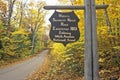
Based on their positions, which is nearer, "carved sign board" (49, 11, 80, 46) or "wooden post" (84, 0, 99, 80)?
"wooden post" (84, 0, 99, 80)

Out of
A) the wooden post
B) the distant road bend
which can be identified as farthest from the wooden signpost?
the distant road bend

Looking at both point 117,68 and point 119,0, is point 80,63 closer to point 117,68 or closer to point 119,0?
point 117,68

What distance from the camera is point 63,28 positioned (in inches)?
234

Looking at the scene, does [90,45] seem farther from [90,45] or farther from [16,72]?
[16,72]

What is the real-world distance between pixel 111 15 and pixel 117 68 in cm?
240

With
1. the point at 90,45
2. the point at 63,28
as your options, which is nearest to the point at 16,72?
the point at 63,28

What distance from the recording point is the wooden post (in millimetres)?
5773

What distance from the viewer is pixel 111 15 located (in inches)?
507

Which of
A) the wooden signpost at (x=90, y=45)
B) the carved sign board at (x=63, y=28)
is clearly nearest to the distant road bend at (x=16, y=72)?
the carved sign board at (x=63, y=28)

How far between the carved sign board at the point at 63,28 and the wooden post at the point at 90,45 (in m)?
0.29

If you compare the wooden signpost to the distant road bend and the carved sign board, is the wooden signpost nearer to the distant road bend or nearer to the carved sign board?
the carved sign board

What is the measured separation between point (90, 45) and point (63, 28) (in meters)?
0.66

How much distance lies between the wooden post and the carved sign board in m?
0.29

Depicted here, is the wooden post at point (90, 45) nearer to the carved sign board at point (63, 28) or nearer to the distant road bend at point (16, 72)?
the carved sign board at point (63, 28)
